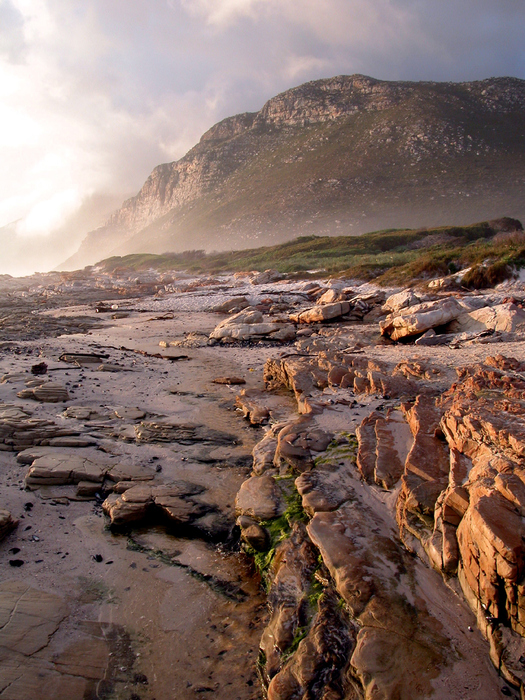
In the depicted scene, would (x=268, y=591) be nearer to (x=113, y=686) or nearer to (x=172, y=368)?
(x=113, y=686)

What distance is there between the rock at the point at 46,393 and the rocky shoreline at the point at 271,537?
0.04 meters

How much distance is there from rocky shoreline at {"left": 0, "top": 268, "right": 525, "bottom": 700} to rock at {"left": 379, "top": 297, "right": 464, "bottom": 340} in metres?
2.45

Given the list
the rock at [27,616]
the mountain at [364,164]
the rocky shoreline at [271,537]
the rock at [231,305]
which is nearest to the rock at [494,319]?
the rocky shoreline at [271,537]

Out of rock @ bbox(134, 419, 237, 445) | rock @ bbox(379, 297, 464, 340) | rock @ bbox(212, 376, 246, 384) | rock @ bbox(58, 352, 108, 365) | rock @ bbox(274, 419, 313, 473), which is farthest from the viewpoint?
rock @ bbox(379, 297, 464, 340)

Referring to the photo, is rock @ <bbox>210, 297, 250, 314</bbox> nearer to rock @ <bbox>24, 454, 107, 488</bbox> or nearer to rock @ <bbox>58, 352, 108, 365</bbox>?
rock @ <bbox>58, 352, 108, 365</bbox>

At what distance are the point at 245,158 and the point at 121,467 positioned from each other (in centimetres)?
10453

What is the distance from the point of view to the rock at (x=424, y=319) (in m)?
10.7

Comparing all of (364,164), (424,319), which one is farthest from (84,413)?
(364,164)

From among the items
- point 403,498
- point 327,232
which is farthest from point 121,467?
point 327,232

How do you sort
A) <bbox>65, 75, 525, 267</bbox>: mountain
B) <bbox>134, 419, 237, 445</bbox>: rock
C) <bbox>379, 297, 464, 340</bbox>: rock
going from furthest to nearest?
<bbox>65, 75, 525, 267</bbox>: mountain < <bbox>379, 297, 464, 340</bbox>: rock < <bbox>134, 419, 237, 445</bbox>: rock

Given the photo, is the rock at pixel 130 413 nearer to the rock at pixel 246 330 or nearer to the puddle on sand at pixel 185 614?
the puddle on sand at pixel 185 614

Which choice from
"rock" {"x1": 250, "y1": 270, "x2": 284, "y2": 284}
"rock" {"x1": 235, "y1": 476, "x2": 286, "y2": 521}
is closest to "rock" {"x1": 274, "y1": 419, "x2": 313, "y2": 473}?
A: "rock" {"x1": 235, "y1": 476, "x2": 286, "y2": 521}

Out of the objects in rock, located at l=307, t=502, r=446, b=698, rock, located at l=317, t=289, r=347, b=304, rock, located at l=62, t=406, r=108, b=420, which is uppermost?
rock, located at l=317, t=289, r=347, b=304

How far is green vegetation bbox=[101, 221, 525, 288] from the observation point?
1652 centimetres
